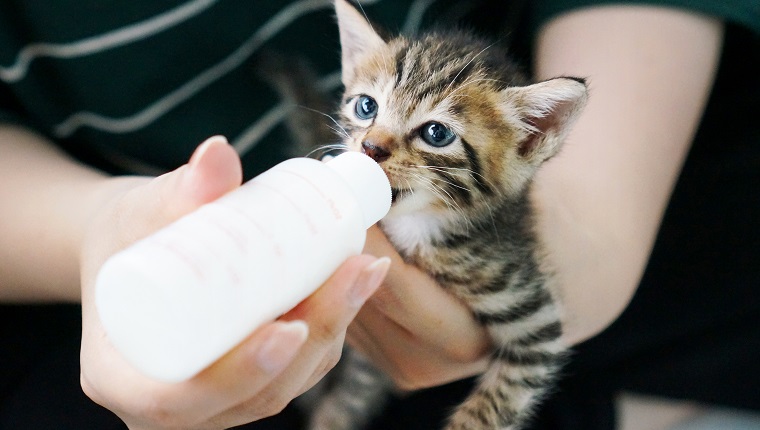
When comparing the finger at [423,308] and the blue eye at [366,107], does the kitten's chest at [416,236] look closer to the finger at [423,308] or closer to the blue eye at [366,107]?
the finger at [423,308]

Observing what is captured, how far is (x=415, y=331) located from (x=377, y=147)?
33 cm

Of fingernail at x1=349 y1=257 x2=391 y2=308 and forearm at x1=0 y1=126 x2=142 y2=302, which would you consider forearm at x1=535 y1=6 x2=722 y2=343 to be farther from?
forearm at x1=0 y1=126 x2=142 y2=302

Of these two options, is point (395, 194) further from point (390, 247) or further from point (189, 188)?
point (189, 188)

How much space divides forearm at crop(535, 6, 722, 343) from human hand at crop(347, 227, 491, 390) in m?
0.29

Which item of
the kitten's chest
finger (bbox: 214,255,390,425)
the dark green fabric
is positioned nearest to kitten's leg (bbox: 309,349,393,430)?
the kitten's chest

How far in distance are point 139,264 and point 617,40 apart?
109 cm

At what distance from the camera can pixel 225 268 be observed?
0.53 metres

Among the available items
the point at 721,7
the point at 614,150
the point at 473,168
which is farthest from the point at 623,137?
the point at 473,168

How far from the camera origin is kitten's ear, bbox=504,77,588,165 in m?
0.82

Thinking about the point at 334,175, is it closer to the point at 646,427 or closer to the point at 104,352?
the point at 104,352

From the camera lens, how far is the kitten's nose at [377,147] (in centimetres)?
81

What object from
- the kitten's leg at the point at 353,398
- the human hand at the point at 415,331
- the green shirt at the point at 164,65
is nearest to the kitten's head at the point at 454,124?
the human hand at the point at 415,331

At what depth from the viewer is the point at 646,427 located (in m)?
1.25

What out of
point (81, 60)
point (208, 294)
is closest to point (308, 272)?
point (208, 294)
